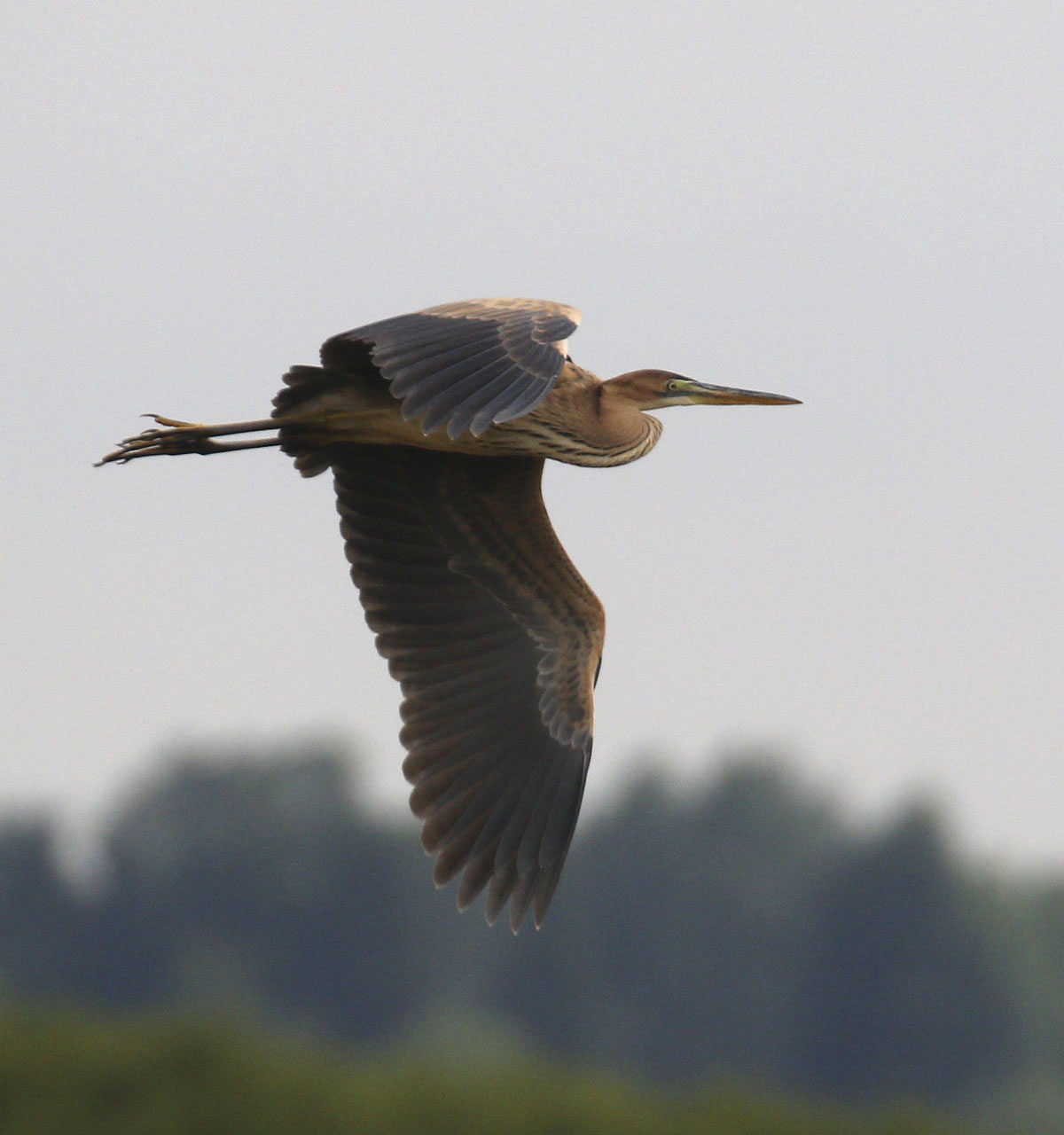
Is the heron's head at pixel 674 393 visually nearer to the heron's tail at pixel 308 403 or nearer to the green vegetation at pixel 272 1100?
the heron's tail at pixel 308 403

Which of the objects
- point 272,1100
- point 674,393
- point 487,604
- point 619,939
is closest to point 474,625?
point 487,604

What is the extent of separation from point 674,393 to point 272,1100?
24.3 meters

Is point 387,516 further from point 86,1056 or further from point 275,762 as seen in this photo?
point 275,762

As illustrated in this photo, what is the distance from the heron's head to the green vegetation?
75.1 ft

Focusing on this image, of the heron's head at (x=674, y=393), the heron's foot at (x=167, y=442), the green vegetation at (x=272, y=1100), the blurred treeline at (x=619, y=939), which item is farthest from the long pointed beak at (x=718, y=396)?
the blurred treeline at (x=619, y=939)

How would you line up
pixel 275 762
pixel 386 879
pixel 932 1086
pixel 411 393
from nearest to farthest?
1. pixel 411 393
2. pixel 932 1086
3. pixel 386 879
4. pixel 275 762

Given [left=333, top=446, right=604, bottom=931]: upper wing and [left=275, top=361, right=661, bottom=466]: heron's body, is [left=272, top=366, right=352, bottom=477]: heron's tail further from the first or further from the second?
[left=333, top=446, right=604, bottom=931]: upper wing

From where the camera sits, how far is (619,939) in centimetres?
7475

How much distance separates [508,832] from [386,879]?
64.8 m

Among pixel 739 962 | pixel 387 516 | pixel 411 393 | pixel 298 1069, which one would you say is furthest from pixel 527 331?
pixel 739 962

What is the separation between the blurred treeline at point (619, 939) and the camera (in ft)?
230

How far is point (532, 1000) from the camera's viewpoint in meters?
72.1

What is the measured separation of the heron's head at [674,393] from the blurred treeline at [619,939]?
55116mm

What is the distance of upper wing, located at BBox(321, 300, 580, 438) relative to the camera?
9125mm
